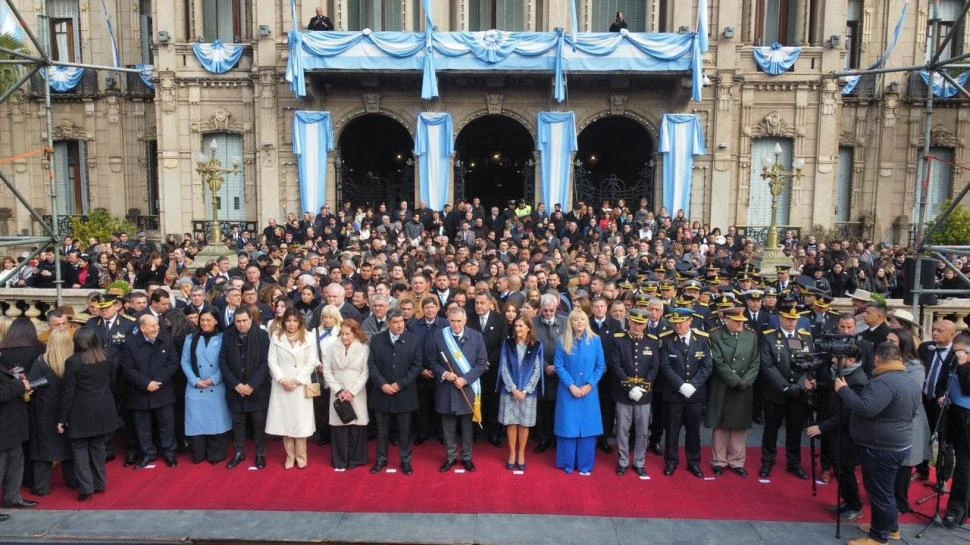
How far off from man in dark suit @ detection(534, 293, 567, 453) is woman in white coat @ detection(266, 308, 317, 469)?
2.75 m

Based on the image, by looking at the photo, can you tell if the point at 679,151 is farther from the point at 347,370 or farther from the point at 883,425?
Answer: the point at 883,425

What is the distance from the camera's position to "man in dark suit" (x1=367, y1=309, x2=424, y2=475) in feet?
26.3

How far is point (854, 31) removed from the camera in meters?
25.9

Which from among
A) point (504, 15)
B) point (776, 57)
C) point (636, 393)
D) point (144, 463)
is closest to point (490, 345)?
point (636, 393)

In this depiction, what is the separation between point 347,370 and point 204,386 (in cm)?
170

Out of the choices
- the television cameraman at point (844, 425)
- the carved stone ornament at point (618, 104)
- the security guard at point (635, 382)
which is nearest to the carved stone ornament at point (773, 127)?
the carved stone ornament at point (618, 104)

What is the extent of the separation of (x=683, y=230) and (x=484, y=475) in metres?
11.8

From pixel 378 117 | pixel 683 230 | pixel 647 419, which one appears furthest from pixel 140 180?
pixel 647 419

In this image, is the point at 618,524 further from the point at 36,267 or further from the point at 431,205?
the point at 431,205

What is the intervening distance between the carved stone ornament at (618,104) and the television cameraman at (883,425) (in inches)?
688

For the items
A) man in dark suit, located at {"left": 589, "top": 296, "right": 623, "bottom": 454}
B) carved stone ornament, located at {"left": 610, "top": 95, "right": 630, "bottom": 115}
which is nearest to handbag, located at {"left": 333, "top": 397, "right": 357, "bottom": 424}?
man in dark suit, located at {"left": 589, "top": 296, "right": 623, "bottom": 454}

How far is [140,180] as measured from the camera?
26.5 metres

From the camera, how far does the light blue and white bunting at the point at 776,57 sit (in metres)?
22.6

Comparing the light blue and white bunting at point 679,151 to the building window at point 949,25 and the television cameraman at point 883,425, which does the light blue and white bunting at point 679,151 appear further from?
the television cameraman at point 883,425
